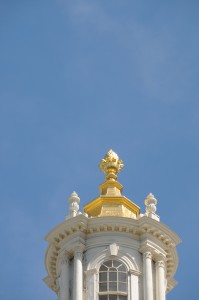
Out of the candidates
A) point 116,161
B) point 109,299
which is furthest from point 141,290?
point 116,161

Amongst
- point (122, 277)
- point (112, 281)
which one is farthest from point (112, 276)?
point (122, 277)

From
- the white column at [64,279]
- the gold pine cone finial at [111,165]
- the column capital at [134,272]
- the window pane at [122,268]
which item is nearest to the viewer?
the white column at [64,279]

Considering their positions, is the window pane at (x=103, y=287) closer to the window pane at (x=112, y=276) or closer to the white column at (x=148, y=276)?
the window pane at (x=112, y=276)

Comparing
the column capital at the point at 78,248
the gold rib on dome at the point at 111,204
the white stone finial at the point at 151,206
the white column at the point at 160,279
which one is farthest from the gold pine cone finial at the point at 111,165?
the white column at the point at 160,279

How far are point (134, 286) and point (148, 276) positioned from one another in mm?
841

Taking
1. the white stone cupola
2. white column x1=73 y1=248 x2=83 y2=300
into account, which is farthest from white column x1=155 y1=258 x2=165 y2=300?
white column x1=73 y1=248 x2=83 y2=300

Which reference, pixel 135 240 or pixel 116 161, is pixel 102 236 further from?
pixel 116 161

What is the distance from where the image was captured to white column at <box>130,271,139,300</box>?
7006cm

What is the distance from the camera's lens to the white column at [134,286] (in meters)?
70.1

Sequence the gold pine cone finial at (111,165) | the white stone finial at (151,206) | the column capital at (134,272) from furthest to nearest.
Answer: the gold pine cone finial at (111,165), the white stone finial at (151,206), the column capital at (134,272)

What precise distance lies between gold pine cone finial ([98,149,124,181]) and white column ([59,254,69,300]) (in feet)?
22.2

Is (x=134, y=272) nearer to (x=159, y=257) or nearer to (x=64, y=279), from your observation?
(x=159, y=257)

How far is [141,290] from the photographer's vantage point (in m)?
70.7

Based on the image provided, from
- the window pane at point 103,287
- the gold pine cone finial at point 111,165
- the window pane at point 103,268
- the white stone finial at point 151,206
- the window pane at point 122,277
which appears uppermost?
the gold pine cone finial at point 111,165
